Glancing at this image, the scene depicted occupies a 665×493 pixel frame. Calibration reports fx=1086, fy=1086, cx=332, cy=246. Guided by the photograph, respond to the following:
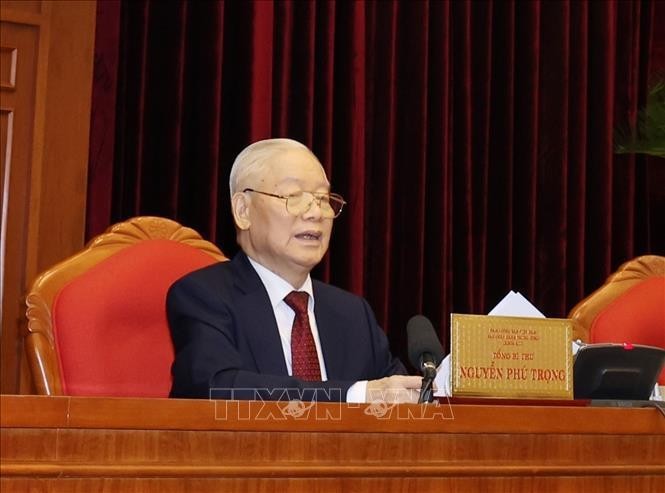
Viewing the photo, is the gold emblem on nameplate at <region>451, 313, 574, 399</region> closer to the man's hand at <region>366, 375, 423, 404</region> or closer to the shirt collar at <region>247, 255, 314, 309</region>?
the man's hand at <region>366, 375, 423, 404</region>

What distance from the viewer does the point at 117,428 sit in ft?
4.52

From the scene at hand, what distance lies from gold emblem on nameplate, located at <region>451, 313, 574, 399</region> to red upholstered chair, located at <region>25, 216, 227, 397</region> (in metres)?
0.79

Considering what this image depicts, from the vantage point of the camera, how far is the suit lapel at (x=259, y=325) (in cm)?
223

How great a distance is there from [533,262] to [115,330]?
228 cm

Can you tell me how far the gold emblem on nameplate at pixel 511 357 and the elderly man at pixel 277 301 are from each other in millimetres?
362

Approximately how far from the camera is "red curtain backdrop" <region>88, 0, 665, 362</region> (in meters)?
3.59

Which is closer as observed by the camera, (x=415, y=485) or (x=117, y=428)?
(x=117, y=428)

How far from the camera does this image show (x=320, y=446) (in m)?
1.48

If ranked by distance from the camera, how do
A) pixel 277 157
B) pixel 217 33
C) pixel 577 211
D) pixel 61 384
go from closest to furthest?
pixel 61 384
pixel 277 157
pixel 217 33
pixel 577 211

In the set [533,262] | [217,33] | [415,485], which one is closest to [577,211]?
[533,262]

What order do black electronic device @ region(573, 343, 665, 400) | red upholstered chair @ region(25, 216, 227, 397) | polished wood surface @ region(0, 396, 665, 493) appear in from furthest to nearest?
red upholstered chair @ region(25, 216, 227, 397) < black electronic device @ region(573, 343, 665, 400) < polished wood surface @ region(0, 396, 665, 493)

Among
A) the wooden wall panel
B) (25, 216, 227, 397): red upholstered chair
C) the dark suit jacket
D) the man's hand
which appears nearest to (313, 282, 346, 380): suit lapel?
the dark suit jacket

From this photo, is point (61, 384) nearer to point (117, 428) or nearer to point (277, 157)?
point (277, 157)

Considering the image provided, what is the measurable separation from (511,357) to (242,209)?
0.83 metres
